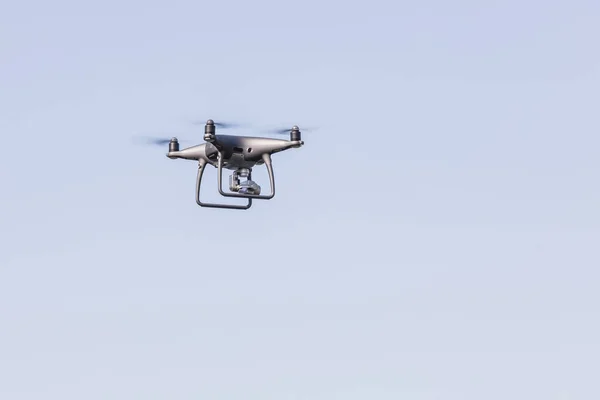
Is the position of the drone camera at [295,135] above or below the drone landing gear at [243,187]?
above

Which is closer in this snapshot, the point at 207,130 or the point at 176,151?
the point at 207,130

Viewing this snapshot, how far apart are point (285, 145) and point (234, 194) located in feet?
10.3

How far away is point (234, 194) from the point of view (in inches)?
3125

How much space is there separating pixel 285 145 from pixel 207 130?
12.5 ft

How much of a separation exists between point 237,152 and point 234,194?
1847 mm

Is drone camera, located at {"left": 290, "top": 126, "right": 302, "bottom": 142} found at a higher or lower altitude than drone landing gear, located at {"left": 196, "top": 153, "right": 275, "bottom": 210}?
higher

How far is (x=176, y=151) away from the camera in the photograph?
84062mm

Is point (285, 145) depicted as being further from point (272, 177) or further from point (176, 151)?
point (176, 151)

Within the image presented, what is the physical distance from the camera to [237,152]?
79.5 metres

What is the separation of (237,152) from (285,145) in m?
2.15

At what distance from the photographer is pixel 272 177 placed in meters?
79.8

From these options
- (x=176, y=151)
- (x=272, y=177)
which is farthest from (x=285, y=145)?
(x=176, y=151)

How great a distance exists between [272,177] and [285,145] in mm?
1524

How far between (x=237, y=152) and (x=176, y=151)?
545cm
